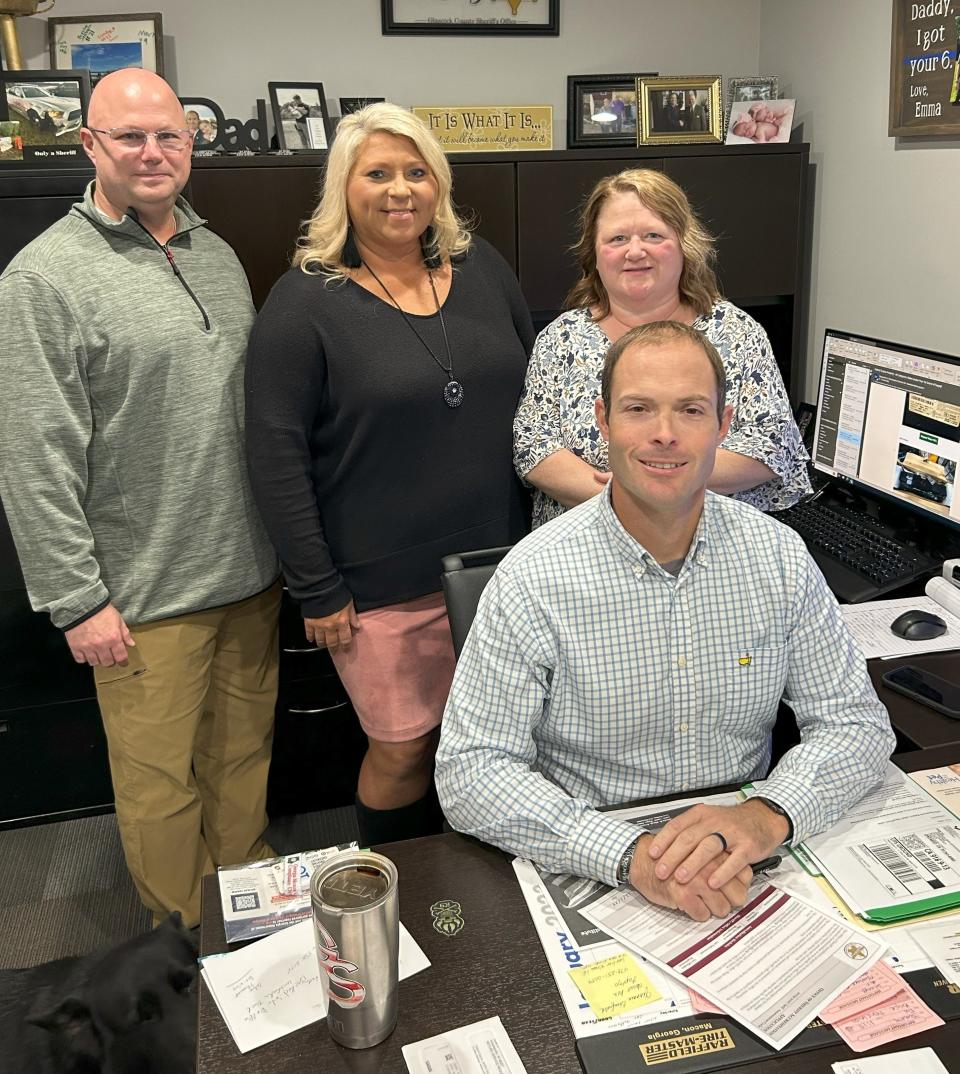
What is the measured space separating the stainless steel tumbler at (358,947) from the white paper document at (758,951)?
0.26 m

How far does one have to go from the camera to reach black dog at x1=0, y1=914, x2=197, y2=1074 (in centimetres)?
142

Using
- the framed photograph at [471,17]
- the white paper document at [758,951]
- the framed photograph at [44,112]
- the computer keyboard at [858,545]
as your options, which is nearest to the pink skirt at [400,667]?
the computer keyboard at [858,545]

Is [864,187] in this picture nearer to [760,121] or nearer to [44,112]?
[760,121]

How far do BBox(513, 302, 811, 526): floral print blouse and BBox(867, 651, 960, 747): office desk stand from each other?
437mm

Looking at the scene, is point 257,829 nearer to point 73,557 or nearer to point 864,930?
point 73,557

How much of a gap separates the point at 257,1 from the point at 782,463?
2062mm

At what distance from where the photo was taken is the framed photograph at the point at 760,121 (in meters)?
2.93

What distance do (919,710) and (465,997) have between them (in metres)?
0.87

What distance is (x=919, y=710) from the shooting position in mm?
1513

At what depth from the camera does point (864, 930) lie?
3.47 feet

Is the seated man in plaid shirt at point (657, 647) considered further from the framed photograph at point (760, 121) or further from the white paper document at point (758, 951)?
the framed photograph at point (760, 121)

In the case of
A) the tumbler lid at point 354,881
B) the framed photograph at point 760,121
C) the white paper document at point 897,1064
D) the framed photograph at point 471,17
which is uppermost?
the framed photograph at point 471,17

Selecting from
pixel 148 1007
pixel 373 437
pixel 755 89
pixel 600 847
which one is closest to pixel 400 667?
pixel 373 437

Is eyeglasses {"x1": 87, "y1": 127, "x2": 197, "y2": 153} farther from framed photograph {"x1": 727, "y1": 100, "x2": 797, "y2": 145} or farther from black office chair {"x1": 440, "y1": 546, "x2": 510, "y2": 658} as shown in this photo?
framed photograph {"x1": 727, "y1": 100, "x2": 797, "y2": 145}
